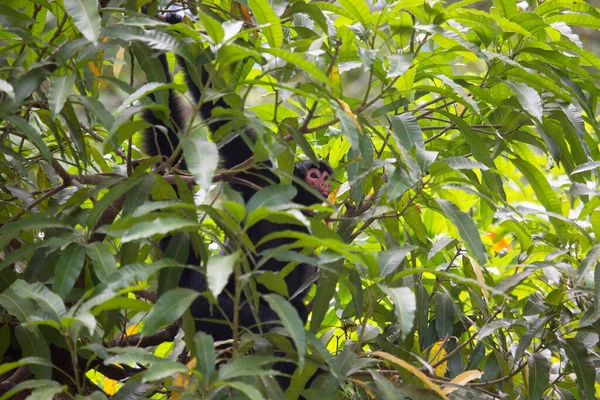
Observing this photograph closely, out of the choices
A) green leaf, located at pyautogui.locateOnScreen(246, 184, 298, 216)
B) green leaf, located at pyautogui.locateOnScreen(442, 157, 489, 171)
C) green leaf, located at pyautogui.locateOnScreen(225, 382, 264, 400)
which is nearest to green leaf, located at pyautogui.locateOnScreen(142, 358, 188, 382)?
green leaf, located at pyautogui.locateOnScreen(225, 382, 264, 400)

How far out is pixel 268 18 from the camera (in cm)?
173

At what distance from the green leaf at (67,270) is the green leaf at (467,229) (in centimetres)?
93

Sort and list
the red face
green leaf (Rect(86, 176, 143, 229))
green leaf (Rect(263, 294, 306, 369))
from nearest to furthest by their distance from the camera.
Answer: green leaf (Rect(263, 294, 306, 369)) → green leaf (Rect(86, 176, 143, 229)) → the red face

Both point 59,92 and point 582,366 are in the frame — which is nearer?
point 59,92

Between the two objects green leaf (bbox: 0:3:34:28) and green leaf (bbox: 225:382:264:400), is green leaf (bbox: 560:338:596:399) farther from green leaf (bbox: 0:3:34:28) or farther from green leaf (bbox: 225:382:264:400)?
green leaf (bbox: 0:3:34:28)

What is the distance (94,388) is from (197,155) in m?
1.39

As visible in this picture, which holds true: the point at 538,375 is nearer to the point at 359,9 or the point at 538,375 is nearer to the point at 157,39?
the point at 359,9

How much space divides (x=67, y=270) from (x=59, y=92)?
0.42 metres

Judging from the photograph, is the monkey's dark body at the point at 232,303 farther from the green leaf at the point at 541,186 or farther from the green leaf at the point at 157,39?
the green leaf at the point at 157,39

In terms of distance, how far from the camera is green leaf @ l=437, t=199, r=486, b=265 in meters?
1.75

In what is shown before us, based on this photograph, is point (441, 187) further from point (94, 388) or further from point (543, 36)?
point (94, 388)

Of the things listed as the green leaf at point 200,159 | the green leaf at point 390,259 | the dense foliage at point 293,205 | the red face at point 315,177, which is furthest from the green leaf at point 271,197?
the red face at point 315,177

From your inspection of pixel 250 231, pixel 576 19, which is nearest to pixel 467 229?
pixel 576 19

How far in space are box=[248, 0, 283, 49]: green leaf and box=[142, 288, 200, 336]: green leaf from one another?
25.9 inches
